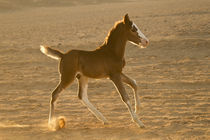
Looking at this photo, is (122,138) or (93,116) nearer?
(122,138)

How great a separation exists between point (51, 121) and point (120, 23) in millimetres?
2274

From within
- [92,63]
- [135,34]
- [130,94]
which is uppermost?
[135,34]

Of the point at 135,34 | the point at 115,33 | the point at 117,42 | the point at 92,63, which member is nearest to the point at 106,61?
the point at 92,63

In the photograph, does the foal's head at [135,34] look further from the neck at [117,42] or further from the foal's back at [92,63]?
the foal's back at [92,63]

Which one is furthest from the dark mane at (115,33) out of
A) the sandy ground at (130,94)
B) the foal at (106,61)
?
the sandy ground at (130,94)

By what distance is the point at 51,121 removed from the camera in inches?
296

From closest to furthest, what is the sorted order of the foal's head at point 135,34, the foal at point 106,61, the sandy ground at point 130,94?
1. the sandy ground at point 130,94
2. the foal at point 106,61
3. the foal's head at point 135,34

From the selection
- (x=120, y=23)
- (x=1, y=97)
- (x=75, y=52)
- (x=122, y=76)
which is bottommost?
(x=1, y=97)

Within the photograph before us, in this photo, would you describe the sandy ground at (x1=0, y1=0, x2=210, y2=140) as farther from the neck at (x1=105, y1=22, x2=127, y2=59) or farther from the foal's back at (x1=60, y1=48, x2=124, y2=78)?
the neck at (x1=105, y1=22, x2=127, y2=59)

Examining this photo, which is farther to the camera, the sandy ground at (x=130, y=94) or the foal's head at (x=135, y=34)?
the foal's head at (x=135, y=34)

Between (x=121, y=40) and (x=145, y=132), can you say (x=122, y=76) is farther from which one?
(x=145, y=132)

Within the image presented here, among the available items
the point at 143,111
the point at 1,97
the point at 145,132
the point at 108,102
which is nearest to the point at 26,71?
the point at 1,97

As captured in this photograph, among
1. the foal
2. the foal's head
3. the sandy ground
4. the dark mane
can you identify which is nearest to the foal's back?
the foal

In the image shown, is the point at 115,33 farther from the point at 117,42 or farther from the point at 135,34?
the point at 135,34
